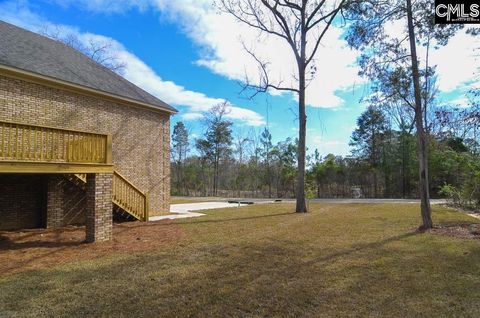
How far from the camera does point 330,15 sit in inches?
630

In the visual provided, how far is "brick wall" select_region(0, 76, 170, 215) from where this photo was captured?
9.79 m

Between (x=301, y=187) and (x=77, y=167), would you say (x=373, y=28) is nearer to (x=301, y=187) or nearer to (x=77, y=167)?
(x=301, y=187)

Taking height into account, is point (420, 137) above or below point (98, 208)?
above

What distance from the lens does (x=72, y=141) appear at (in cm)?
820

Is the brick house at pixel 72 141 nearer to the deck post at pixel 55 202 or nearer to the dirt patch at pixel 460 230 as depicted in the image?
the deck post at pixel 55 202

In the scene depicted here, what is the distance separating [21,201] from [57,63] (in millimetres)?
5129

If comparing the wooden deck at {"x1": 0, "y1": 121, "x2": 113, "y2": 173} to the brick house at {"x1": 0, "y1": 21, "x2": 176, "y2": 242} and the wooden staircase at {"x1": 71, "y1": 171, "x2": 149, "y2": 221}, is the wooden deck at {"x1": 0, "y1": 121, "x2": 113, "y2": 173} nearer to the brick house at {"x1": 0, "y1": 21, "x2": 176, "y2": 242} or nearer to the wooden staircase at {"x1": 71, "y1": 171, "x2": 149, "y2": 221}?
the brick house at {"x1": 0, "y1": 21, "x2": 176, "y2": 242}

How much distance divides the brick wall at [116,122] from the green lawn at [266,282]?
6.05 meters

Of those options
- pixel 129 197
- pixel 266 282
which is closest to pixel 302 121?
pixel 129 197

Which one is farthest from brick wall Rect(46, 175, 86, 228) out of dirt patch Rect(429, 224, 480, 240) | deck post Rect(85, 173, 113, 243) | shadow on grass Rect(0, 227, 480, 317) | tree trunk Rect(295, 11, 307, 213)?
dirt patch Rect(429, 224, 480, 240)

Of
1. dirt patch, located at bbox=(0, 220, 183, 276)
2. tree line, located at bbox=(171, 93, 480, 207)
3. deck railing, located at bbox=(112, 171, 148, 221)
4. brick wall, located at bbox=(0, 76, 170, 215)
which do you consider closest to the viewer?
dirt patch, located at bbox=(0, 220, 183, 276)

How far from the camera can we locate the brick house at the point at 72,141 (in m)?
7.96

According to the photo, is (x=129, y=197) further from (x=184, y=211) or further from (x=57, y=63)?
(x=57, y=63)

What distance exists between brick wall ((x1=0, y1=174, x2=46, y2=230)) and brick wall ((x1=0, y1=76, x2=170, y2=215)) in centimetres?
185
